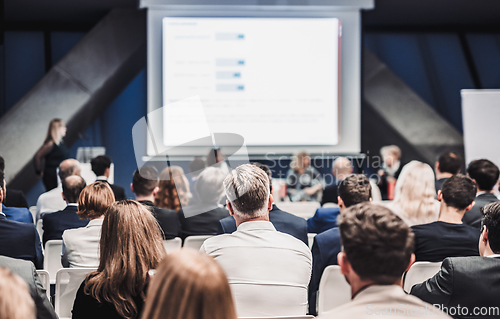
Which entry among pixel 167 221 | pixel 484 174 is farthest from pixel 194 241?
pixel 484 174

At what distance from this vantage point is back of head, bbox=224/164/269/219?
1.93 metres

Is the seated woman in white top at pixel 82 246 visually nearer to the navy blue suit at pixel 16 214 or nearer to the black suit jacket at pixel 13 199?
the navy blue suit at pixel 16 214

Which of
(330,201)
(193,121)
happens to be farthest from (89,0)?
(330,201)

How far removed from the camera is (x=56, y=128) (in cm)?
546

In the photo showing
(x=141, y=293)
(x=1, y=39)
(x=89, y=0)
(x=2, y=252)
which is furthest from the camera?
(x=89, y=0)

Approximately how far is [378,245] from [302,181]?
5.30m

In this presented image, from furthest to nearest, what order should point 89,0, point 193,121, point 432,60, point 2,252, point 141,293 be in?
point 432,60 → point 89,0 → point 193,121 → point 2,252 → point 141,293

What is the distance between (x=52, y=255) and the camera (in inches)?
106

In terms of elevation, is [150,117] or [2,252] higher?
[150,117]

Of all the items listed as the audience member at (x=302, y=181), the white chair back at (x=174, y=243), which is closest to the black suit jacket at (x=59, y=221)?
the white chair back at (x=174, y=243)

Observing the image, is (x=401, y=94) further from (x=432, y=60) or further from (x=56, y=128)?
(x=56, y=128)

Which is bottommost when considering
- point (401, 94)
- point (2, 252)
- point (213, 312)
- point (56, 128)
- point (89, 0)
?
point (2, 252)

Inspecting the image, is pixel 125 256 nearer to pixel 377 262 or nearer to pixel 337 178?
pixel 377 262

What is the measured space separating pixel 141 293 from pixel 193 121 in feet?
12.7
